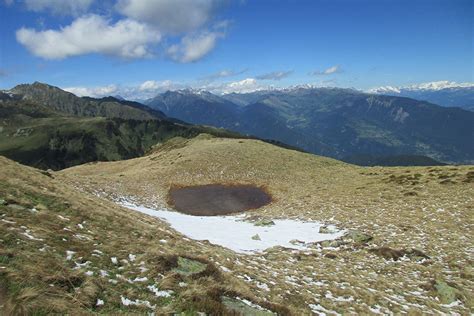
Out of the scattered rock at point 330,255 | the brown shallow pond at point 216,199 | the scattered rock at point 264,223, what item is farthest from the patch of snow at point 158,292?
the brown shallow pond at point 216,199

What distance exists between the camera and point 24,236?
12.0 m

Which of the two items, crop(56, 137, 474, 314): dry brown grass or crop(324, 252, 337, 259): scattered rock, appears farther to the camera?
crop(324, 252, 337, 259): scattered rock

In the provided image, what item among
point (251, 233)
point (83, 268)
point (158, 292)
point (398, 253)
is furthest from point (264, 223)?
point (83, 268)

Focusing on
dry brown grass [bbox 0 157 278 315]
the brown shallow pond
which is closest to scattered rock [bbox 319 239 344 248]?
dry brown grass [bbox 0 157 278 315]

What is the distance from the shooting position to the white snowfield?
24312 millimetres

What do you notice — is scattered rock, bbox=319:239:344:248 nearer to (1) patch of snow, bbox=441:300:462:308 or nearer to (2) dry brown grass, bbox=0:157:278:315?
(1) patch of snow, bbox=441:300:462:308

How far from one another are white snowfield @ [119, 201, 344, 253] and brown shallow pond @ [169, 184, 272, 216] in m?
10.8

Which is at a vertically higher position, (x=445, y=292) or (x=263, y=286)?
(x=263, y=286)

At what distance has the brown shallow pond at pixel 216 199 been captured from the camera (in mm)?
44344

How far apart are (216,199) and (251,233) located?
71.9ft

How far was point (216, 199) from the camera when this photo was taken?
1951 inches

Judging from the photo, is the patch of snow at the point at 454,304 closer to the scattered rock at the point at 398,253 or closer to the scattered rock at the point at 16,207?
the scattered rock at the point at 398,253

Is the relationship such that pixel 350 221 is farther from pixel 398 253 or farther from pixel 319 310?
pixel 319 310

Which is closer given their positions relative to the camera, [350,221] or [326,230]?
[326,230]
